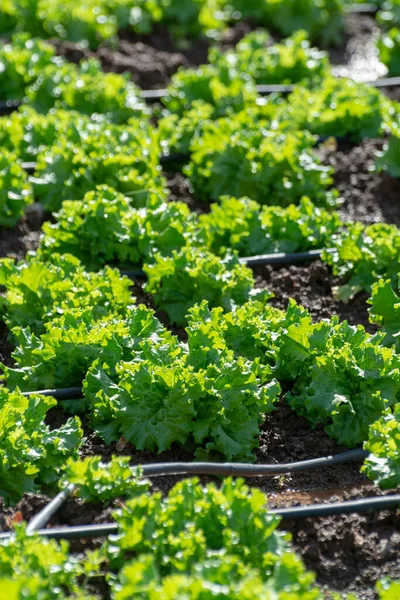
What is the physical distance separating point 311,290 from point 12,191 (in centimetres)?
234

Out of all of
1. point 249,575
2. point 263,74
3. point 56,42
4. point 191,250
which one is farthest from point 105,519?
point 56,42

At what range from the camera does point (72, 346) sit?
555 cm

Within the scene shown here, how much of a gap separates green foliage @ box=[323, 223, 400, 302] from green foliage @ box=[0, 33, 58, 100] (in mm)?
3795

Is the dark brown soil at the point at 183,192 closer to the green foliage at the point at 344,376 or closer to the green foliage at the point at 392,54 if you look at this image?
the green foliage at the point at 344,376

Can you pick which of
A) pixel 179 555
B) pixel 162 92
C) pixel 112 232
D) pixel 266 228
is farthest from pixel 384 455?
pixel 162 92

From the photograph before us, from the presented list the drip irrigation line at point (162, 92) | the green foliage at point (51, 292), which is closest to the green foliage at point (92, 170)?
the green foliage at point (51, 292)

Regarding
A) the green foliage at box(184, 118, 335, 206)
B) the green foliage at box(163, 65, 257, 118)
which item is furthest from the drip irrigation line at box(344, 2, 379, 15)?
the green foliage at box(184, 118, 335, 206)

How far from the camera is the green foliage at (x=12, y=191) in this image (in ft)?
23.9

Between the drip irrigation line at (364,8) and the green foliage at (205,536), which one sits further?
the drip irrigation line at (364,8)

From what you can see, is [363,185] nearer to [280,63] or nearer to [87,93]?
[280,63]

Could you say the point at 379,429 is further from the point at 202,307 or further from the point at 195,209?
the point at 195,209

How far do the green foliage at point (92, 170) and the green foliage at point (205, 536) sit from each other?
3359 millimetres

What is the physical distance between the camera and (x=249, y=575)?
152 inches

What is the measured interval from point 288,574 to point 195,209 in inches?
173
